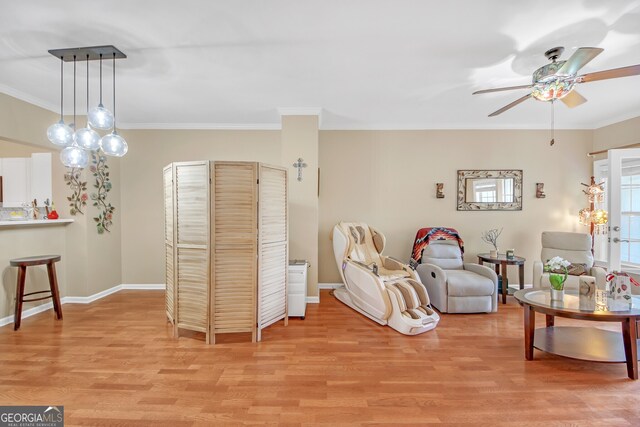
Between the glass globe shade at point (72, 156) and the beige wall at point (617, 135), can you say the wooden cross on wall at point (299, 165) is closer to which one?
the glass globe shade at point (72, 156)

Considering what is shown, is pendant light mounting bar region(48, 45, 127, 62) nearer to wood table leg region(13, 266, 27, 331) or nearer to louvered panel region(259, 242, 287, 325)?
louvered panel region(259, 242, 287, 325)

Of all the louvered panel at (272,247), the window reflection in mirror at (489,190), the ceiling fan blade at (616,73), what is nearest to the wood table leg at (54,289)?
the louvered panel at (272,247)

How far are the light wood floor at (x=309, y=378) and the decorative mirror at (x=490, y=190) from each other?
6.67ft

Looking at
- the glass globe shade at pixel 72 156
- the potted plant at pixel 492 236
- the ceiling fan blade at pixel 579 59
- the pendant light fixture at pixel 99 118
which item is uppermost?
the ceiling fan blade at pixel 579 59

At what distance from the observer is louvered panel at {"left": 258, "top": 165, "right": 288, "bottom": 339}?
118 inches

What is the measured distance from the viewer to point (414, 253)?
14.2ft

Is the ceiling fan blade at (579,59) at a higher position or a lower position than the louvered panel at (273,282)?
higher

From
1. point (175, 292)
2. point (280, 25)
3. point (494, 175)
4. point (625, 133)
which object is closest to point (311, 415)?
point (175, 292)

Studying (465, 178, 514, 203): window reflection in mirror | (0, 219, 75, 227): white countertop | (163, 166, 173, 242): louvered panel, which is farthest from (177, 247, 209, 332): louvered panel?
(465, 178, 514, 203): window reflection in mirror

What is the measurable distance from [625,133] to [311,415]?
17.7 feet

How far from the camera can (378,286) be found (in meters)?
3.26

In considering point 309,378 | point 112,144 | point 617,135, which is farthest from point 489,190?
point 112,144

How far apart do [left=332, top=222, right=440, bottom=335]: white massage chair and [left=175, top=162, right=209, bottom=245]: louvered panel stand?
1.78 metres

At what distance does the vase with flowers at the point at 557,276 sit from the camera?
264 cm
